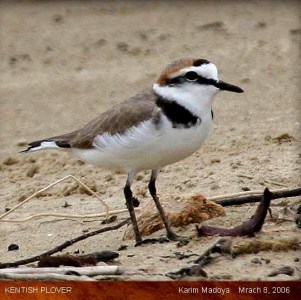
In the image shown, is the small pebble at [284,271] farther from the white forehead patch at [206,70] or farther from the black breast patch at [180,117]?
the white forehead patch at [206,70]

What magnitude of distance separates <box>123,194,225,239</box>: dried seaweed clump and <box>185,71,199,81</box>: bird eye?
599 millimetres

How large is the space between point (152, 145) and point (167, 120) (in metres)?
0.13

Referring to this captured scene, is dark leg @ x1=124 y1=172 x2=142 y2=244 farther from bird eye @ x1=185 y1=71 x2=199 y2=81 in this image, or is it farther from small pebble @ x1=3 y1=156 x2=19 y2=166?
small pebble @ x1=3 y1=156 x2=19 y2=166

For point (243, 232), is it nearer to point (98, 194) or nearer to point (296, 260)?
point (296, 260)

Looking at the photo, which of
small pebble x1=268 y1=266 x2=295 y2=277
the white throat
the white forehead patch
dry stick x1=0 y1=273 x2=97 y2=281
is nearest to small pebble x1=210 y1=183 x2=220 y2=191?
the white throat

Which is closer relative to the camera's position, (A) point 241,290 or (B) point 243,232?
(A) point 241,290

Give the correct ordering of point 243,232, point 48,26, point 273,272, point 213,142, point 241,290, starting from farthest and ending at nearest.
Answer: point 48,26, point 213,142, point 243,232, point 273,272, point 241,290

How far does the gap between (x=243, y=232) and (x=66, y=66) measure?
4.22 m

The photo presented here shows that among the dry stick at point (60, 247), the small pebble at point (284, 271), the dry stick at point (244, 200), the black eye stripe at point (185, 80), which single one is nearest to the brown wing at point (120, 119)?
the black eye stripe at point (185, 80)

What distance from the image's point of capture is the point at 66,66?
814cm

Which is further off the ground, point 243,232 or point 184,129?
point 184,129

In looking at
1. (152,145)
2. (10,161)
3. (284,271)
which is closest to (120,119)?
(152,145)

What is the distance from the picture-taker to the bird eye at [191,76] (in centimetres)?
428

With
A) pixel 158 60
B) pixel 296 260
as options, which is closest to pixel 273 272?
pixel 296 260
